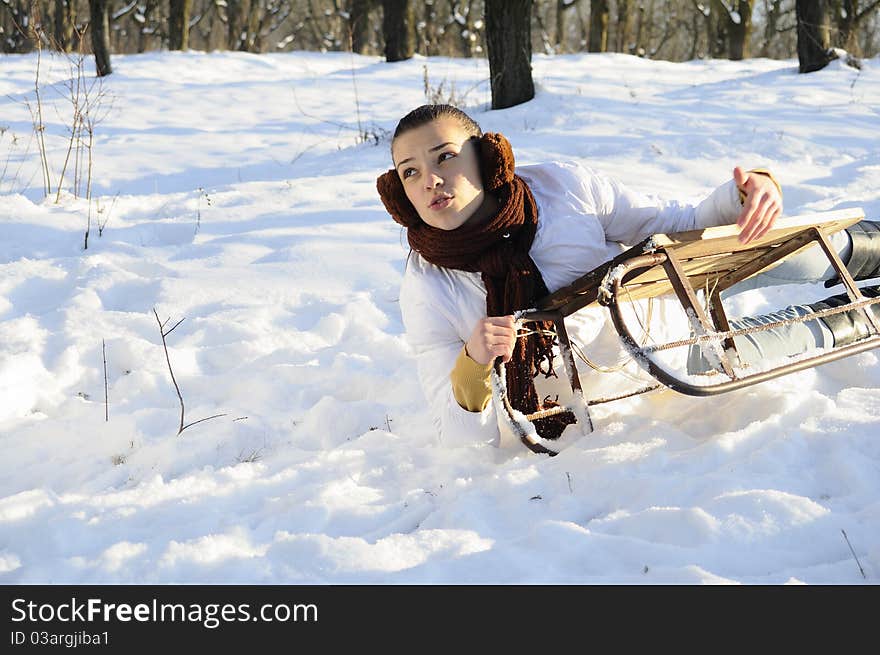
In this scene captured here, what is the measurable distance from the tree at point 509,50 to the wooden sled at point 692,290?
4841 mm

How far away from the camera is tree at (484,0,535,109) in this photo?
6855 mm

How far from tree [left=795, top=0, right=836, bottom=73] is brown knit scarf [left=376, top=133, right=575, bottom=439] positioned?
7.03 metres

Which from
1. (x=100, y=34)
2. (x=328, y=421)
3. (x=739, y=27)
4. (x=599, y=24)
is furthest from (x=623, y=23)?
(x=328, y=421)

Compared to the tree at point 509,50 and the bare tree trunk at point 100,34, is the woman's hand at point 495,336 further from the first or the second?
the bare tree trunk at point 100,34

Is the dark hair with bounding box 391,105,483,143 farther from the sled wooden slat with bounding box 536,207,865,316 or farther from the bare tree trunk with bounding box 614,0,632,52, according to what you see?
the bare tree trunk with bounding box 614,0,632,52

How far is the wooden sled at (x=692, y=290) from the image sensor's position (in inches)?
73.7

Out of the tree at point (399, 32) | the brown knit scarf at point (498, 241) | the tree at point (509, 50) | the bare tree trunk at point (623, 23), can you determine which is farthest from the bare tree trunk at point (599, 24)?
the brown knit scarf at point (498, 241)

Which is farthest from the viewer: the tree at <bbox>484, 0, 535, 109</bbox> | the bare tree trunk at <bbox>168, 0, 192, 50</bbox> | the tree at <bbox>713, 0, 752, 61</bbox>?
the tree at <bbox>713, 0, 752, 61</bbox>

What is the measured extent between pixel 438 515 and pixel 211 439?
3.04 feet

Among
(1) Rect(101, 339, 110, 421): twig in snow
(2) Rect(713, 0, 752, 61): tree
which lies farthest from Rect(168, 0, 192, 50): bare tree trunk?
(1) Rect(101, 339, 110, 421): twig in snow
